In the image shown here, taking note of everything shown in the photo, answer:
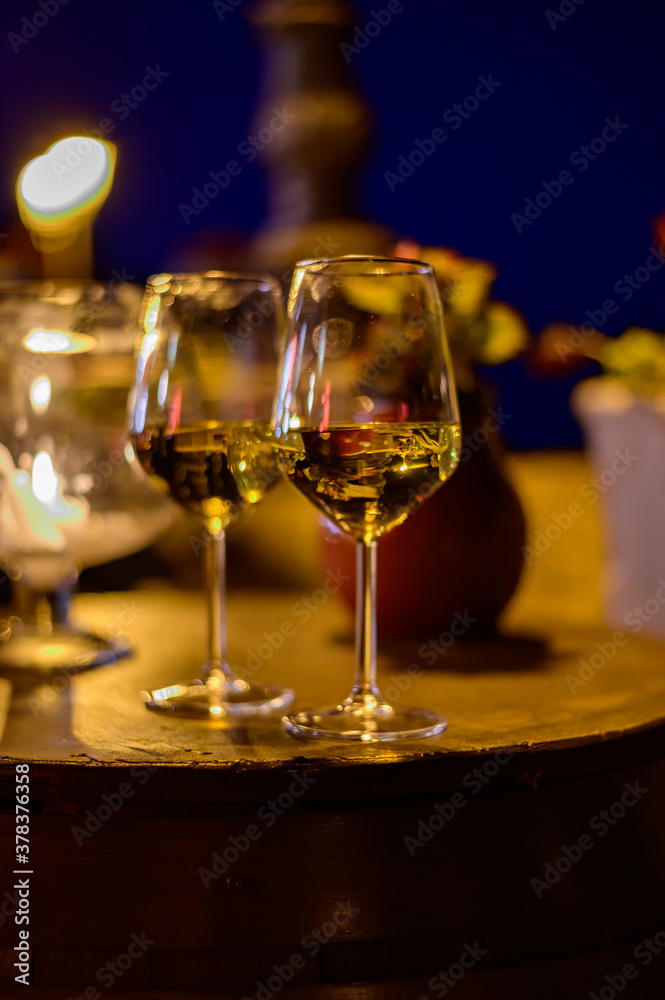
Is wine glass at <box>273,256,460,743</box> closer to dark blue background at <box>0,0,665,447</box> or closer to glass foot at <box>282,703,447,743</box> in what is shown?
glass foot at <box>282,703,447,743</box>

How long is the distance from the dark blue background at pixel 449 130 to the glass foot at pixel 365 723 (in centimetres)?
212

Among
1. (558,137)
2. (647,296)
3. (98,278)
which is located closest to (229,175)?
(98,278)

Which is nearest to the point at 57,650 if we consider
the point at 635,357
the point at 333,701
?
the point at 333,701

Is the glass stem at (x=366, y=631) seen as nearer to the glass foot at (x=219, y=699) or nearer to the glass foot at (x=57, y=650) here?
the glass foot at (x=219, y=699)

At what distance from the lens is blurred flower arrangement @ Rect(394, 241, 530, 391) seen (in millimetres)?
947

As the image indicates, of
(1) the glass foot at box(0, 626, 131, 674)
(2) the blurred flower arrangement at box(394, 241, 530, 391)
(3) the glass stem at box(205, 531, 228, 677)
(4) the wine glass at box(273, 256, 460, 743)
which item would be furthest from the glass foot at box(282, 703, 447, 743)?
(2) the blurred flower arrangement at box(394, 241, 530, 391)

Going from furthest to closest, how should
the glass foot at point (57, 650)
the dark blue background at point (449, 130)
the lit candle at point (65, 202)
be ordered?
the dark blue background at point (449, 130) → the lit candle at point (65, 202) → the glass foot at point (57, 650)

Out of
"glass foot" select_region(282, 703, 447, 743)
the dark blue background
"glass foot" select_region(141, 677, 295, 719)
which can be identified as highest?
the dark blue background

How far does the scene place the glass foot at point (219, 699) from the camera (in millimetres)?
720

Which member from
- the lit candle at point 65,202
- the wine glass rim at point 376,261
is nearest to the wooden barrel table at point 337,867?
the wine glass rim at point 376,261

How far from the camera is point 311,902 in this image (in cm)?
56

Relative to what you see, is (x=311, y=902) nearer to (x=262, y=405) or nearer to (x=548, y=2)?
(x=262, y=405)

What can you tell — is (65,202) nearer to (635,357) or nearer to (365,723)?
(635,357)

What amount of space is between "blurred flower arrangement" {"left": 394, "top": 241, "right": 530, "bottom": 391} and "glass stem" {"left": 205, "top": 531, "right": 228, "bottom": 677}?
295mm
